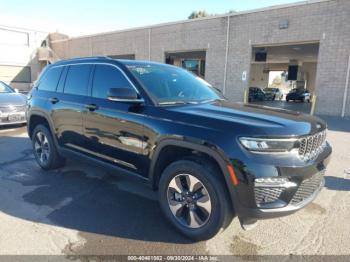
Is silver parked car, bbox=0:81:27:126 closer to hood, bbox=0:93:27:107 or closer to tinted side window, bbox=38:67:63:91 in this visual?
hood, bbox=0:93:27:107

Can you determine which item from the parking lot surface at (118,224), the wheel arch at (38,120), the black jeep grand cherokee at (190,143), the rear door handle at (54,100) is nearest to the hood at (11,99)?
the wheel arch at (38,120)

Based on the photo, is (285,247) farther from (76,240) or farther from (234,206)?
(76,240)

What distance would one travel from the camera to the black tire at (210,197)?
2.79 metres

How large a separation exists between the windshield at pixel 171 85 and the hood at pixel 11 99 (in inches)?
264

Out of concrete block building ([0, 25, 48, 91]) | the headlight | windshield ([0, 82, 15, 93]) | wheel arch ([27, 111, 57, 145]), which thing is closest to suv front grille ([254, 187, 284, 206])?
the headlight

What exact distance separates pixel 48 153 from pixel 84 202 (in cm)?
173

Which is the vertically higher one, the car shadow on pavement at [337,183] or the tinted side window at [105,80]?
the tinted side window at [105,80]

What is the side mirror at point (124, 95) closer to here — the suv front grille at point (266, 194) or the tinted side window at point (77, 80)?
the tinted side window at point (77, 80)

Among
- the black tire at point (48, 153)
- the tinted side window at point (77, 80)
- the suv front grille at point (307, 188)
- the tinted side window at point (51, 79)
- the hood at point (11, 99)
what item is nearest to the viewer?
the suv front grille at point (307, 188)

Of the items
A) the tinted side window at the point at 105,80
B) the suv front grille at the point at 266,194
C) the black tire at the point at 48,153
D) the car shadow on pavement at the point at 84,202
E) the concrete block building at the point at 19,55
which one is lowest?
the car shadow on pavement at the point at 84,202

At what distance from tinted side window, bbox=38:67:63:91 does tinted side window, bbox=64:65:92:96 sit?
38 centimetres

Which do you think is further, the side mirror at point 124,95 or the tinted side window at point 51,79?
the tinted side window at point 51,79

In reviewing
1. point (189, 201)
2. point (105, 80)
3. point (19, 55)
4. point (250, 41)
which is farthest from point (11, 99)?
point (19, 55)

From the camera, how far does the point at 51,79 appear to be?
5.08 metres
